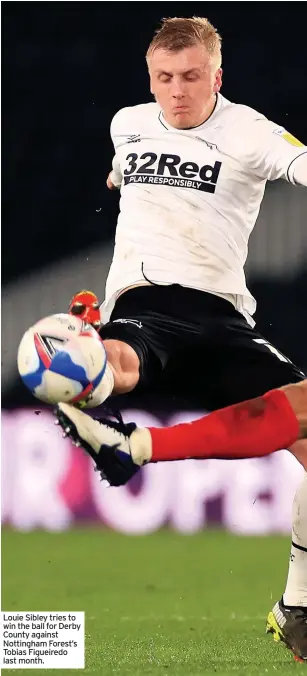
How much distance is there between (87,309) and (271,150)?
0.88 metres

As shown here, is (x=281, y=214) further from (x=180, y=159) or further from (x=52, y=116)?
(x=180, y=159)

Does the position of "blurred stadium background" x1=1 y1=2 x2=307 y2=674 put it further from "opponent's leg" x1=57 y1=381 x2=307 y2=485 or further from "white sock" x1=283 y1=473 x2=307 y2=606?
"opponent's leg" x1=57 y1=381 x2=307 y2=485

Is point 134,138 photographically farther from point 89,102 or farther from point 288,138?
point 89,102

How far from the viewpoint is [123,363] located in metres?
3.97

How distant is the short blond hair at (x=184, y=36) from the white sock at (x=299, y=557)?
164cm

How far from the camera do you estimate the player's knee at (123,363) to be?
12.9ft

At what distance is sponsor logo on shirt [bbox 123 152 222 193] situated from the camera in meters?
4.46

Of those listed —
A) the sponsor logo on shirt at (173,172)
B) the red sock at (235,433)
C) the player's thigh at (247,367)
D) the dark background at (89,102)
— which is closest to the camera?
the red sock at (235,433)

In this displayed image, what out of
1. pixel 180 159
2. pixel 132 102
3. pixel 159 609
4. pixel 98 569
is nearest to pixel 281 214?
pixel 132 102

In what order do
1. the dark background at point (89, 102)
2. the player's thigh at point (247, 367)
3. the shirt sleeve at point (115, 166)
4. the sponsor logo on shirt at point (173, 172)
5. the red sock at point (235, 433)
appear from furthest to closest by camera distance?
the dark background at point (89, 102) → the shirt sleeve at point (115, 166) → the sponsor logo on shirt at point (173, 172) → the player's thigh at point (247, 367) → the red sock at point (235, 433)

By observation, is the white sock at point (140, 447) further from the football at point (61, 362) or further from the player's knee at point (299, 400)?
the player's knee at point (299, 400)

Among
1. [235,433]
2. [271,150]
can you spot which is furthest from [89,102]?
[235,433]

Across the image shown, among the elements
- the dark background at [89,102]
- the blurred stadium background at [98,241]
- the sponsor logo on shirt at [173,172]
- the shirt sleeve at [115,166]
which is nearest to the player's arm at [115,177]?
the shirt sleeve at [115,166]

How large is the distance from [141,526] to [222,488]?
734 millimetres
